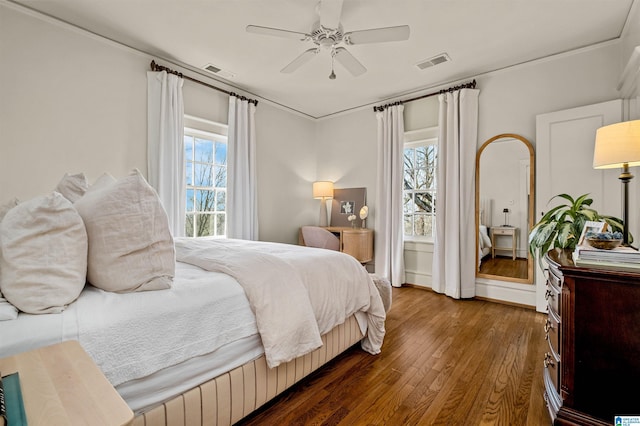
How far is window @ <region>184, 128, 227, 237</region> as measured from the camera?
3580mm

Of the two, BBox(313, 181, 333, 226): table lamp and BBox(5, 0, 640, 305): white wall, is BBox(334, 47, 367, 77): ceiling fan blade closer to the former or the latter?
BBox(5, 0, 640, 305): white wall

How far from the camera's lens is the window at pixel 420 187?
158 inches

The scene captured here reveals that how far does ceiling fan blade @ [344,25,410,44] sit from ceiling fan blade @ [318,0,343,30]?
141 millimetres

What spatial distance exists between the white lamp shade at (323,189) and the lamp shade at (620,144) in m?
3.34

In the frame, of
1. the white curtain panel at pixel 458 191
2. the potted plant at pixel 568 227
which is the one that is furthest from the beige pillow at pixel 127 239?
the white curtain panel at pixel 458 191

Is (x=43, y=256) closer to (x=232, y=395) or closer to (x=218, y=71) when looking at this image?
(x=232, y=395)

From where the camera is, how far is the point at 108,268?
117 cm

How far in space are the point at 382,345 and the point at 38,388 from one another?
6.89ft

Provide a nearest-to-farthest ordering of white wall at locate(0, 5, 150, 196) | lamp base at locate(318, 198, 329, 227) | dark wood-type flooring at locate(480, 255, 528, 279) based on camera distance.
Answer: white wall at locate(0, 5, 150, 196), dark wood-type flooring at locate(480, 255, 528, 279), lamp base at locate(318, 198, 329, 227)

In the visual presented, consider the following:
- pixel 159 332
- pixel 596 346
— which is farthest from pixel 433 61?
pixel 159 332

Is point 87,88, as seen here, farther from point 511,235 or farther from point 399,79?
point 511,235

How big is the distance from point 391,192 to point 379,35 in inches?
89.9

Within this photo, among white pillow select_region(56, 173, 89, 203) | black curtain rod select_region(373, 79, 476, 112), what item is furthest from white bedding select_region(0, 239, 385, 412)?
black curtain rod select_region(373, 79, 476, 112)

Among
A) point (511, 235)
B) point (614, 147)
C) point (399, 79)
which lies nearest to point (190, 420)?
point (614, 147)
